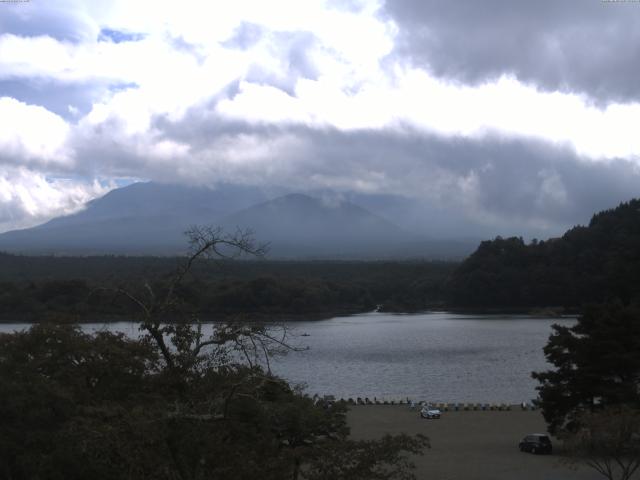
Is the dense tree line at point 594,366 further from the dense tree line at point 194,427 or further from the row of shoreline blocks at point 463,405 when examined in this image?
the dense tree line at point 194,427

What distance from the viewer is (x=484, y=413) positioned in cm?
2088

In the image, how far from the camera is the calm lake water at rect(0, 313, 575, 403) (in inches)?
1028

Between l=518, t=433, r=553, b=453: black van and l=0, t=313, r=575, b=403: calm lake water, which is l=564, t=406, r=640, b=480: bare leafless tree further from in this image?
l=0, t=313, r=575, b=403: calm lake water

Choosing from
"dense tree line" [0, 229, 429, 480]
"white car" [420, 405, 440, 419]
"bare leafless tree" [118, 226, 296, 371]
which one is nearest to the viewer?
"dense tree line" [0, 229, 429, 480]

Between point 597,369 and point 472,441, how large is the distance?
3.80 metres

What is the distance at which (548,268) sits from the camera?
61.2 m

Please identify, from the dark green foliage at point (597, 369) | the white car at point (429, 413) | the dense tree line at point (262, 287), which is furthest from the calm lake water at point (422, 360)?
the dark green foliage at point (597, 369)

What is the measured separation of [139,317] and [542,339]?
3741 centimetres

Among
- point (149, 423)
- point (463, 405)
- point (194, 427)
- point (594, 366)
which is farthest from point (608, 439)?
point (463, 405)

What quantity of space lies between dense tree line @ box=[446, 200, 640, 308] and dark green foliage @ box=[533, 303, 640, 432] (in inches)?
1652

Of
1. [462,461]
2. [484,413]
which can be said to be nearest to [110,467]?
[462,461]

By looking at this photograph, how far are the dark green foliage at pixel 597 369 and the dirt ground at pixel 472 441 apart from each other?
1095mm

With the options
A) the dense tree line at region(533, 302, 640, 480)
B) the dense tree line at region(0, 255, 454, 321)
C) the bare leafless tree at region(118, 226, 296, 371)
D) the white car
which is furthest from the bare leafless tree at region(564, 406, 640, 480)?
the dense tree line at region(0, 255, 454, 321)

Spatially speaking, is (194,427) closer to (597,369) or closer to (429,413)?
(597,369)
